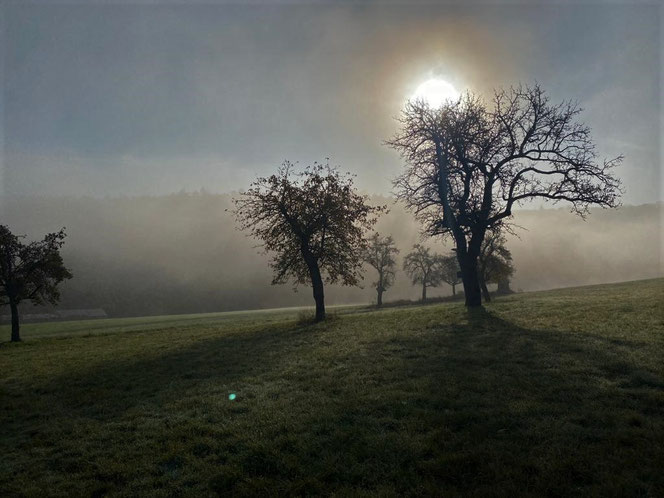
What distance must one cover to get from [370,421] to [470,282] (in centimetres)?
2278

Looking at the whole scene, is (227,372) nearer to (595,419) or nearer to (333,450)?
(333,450)

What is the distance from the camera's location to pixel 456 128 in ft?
91.1

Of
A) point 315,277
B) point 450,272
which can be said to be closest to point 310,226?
point 315,277

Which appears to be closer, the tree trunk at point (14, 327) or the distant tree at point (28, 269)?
the tree trunk at point (14, 327)

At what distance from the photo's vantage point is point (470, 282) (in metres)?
29.0

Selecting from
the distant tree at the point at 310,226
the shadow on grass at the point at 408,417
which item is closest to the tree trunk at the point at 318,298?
the distant tree at the point at 310,226

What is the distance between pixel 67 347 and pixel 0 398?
631 inches

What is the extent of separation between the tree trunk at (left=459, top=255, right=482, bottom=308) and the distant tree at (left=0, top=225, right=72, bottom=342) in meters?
38.8

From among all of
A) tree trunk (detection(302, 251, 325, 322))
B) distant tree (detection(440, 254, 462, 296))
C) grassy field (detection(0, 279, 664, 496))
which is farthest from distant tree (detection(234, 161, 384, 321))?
distant tree (detection(440, 254, 462, 296))

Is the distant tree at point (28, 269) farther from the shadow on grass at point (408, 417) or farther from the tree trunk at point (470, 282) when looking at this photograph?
the tree trunk at point (470, 282)

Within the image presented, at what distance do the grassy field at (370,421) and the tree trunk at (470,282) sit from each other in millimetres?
10792

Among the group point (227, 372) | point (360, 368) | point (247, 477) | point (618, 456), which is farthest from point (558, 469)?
point (227, 372)

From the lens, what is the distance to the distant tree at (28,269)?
123ft

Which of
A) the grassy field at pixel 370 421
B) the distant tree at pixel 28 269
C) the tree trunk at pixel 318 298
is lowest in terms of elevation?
the grassy field at pixel 370 421
